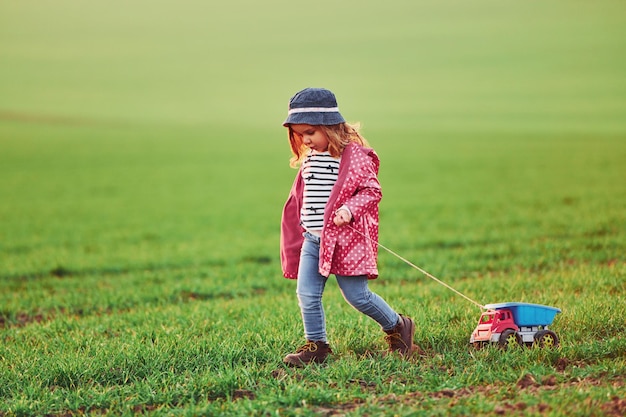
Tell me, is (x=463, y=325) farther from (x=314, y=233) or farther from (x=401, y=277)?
(x=401, y=277)

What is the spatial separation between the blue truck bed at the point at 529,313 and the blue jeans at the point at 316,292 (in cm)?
96

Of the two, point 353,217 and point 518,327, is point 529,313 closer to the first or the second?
point 518,327

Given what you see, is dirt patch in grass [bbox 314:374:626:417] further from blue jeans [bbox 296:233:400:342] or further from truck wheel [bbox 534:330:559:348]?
blue jeans [bbox 296:233:400:342]

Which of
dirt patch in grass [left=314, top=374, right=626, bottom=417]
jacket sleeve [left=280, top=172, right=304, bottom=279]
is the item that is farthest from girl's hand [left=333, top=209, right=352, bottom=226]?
dirt patch in grass [left=314, top=374, right=626, bottom=417]

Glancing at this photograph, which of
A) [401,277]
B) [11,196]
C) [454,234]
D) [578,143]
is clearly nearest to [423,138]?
[578,143]

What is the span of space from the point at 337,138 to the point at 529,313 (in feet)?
6.49

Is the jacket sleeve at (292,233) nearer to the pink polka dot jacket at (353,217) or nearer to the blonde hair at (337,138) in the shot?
the blonde hair at (337,138)

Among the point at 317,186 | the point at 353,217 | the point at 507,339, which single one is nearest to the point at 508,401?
the point at 507,339

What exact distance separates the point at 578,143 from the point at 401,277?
3694 cm

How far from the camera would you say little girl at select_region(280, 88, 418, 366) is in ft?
19.8

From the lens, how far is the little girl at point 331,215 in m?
6.03

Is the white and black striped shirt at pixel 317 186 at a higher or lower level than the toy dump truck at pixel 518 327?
higher

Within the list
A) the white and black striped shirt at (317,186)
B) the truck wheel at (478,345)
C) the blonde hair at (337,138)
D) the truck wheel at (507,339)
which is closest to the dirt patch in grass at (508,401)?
the truck wheel at (507,339)

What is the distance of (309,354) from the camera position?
6.21 m
